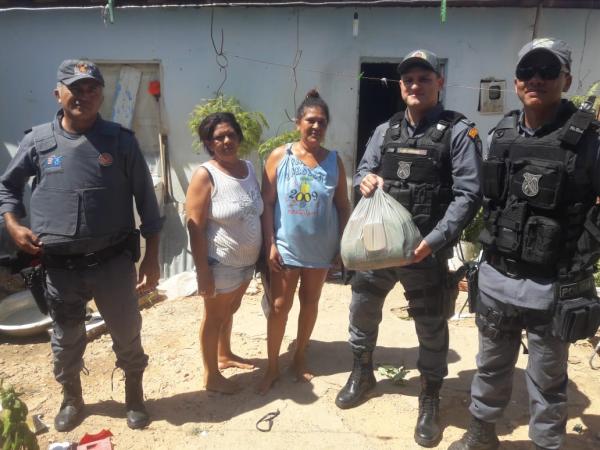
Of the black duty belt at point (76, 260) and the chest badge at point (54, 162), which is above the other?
the chest badge at point (54, 162)

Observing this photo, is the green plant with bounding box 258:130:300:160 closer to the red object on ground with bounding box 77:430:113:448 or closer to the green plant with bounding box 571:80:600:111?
the green plant with bounding box 571:80:600:111

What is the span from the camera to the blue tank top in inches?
115

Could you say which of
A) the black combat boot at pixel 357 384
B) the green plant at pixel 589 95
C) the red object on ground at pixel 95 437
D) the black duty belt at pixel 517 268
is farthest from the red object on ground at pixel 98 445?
the green plant at pixel 589 95

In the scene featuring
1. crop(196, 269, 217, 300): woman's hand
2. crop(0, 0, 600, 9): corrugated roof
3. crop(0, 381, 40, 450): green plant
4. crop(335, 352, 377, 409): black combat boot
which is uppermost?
crop(0, 0, 600, 9): corrugated roof

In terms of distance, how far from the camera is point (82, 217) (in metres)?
2.54

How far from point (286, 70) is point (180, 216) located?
226cm

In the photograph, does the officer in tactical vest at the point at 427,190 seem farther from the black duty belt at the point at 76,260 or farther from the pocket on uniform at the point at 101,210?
the black duty belt at the point at 76,260

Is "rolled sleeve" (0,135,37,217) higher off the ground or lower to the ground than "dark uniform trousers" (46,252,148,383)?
higher

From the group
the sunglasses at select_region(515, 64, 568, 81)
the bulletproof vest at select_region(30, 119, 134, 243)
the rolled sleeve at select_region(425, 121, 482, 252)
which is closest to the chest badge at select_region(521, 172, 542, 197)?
the rolled sleeve at select_region(425, 121, 482, 252)

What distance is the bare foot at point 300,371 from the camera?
3371 millimetres

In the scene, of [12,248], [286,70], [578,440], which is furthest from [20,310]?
[578,440]

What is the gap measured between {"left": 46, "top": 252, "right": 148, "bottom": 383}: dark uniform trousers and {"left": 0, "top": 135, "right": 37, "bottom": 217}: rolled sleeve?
0.43m

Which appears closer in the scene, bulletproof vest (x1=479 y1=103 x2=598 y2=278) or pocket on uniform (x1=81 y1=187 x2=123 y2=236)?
bulletproof vest (x1=479 y1=103 x2=598 y2=278)

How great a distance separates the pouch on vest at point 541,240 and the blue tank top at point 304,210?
1185 millimetres
